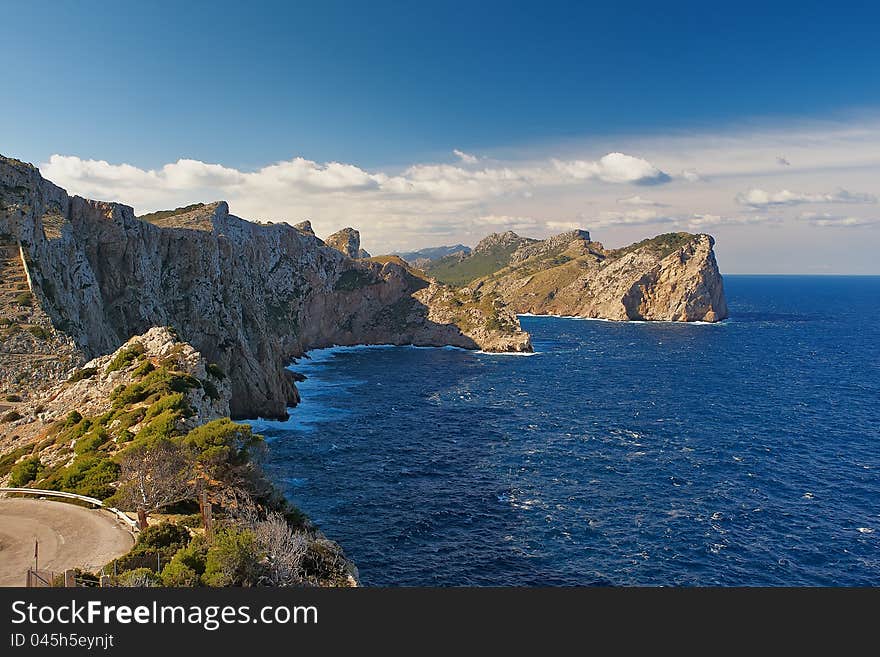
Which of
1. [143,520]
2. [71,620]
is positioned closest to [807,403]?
[143,520]

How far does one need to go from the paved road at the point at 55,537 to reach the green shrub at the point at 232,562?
226 inches

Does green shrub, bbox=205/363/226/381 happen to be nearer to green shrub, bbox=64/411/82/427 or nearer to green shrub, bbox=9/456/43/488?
green shrub, bbox=64/411/82/427

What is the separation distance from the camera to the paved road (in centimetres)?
2638

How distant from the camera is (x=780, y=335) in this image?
7692 inches

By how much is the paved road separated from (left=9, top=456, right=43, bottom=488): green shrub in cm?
508

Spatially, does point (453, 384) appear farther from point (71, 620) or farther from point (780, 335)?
point (780, 335)

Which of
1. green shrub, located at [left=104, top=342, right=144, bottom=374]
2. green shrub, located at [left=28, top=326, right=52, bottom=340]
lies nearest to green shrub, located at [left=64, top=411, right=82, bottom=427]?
green shrub, located at [left=104, top=342, right=144, bottom=374]

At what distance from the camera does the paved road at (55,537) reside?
26.4 m

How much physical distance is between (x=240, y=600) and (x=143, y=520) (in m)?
20.1

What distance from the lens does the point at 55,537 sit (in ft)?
97.2

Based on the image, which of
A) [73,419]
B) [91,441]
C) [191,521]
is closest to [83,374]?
[73,419]

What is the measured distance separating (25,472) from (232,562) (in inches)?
1053

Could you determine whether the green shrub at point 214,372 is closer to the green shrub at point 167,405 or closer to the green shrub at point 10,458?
the green shrub at point 167,405

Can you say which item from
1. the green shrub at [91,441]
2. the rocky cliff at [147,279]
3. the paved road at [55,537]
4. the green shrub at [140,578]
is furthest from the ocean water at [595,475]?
the green shrub at [140,578]
